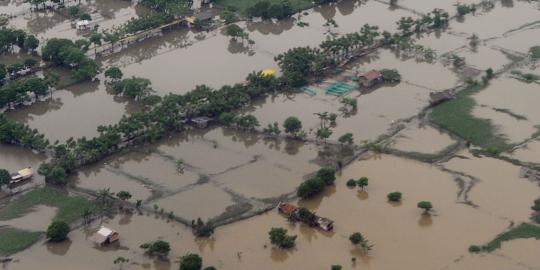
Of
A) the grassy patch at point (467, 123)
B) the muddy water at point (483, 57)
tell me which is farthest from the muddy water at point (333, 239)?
the muddy water at point (483, 57)

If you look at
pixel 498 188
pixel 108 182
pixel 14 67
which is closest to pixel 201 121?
pixel 108 182

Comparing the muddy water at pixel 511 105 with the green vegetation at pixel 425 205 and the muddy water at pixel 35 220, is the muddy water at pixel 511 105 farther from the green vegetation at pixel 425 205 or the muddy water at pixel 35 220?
the muddy water at pixel 35 220

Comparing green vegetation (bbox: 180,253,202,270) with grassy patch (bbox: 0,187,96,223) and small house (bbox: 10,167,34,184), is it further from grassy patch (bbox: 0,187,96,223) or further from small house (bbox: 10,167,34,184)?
small house (bbox: 10,167,34,184)

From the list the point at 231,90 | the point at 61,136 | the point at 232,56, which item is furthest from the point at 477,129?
the point at 61,136

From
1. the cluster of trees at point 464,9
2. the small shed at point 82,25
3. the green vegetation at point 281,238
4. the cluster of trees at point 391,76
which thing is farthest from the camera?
the cluster of trees at point 464,9

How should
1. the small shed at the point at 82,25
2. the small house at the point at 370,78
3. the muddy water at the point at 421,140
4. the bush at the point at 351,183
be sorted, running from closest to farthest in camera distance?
the bush at the point at 351,183 → the muddy water at the point at 421,140 → the small house at the point at 370,78 → the small shed at the point at 82,25
